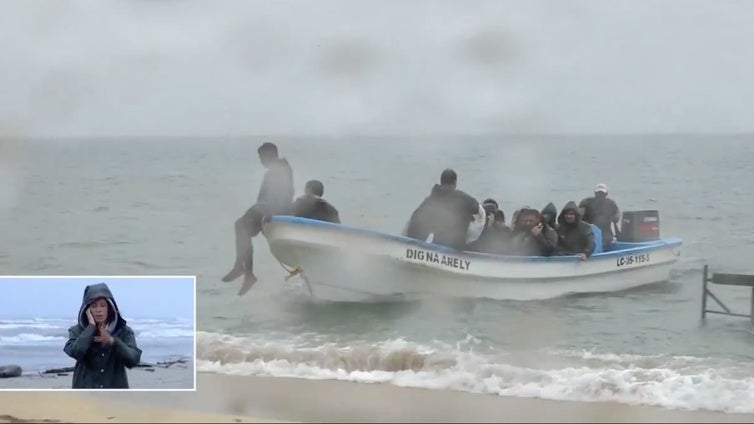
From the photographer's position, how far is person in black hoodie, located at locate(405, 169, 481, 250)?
6.06 metres

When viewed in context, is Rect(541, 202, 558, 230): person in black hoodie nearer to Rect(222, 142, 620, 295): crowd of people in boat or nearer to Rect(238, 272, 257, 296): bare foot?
Rect(222, 142, 620, 295): crowd of people in boat

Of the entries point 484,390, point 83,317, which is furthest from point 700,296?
point 83,317

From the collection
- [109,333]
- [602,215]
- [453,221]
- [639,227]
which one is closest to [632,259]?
[639,227]

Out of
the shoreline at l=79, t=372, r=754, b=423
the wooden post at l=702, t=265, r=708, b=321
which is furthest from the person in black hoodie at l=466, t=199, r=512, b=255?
the wooden post at l=702, t=265, r=708, b=321

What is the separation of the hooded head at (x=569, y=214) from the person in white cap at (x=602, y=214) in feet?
0.49

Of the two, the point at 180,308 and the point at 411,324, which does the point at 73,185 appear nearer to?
the point at 180,308

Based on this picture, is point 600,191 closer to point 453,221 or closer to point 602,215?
point 602,215

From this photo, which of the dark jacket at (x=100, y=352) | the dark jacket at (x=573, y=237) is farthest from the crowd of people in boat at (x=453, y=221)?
the dark jacket at (x=100, y=352)

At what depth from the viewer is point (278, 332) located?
6.11m

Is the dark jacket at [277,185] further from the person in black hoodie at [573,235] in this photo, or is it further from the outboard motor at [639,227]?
the outboard motor at [639,227]

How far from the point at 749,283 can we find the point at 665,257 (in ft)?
1.69

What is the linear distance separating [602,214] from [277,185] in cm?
203

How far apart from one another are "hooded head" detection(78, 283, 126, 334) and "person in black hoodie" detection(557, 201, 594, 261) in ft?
8.49

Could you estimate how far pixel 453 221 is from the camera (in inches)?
240
